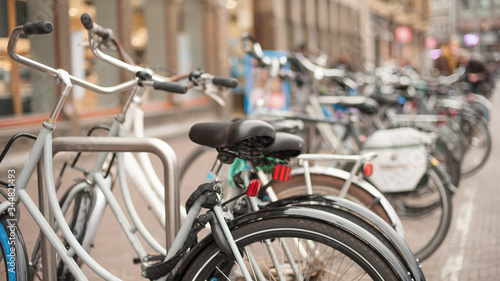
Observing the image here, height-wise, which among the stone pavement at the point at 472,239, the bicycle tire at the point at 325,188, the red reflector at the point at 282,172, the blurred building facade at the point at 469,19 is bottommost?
the stone pavement at the point at 472,239

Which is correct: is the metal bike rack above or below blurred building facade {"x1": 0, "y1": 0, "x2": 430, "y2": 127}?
below

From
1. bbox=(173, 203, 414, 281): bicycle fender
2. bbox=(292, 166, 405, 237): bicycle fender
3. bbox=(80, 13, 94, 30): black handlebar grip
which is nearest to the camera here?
bbox=(173, 203, 414, 281): bicycle fender

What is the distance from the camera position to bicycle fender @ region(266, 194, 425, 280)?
2014 millimetres

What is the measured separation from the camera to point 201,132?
2.12m

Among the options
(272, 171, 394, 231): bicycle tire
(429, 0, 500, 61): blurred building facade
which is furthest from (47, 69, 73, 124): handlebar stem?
(429, 0, 500, 61): blurred building facade

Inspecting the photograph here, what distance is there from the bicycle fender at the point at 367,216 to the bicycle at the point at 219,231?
12 centimetres

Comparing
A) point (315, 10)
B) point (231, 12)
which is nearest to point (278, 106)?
point (231, 12)

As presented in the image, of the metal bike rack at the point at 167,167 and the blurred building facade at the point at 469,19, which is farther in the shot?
the blurred building facade at the point at 469,19

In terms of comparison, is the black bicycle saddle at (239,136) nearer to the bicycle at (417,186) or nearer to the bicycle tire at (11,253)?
the bicycle tire at (11,253)

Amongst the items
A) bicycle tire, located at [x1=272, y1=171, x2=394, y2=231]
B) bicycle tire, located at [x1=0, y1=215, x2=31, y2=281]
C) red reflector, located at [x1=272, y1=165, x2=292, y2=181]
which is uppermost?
red reflector, located at [x1=272, y1=165, x2=292, y2=181]

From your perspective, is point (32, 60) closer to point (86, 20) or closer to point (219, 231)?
point (86, 20)

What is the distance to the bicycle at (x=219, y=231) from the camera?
6.28ft

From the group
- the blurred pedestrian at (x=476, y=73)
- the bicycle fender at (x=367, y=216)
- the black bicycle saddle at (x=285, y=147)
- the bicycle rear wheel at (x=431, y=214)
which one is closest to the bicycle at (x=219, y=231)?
the bicycle fender at (x=367, y=216)

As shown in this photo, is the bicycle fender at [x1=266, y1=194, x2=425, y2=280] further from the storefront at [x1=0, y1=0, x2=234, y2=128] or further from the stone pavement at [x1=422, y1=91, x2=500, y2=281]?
the storefront at [x1=0, y1=0, x2=234, y2=128]
